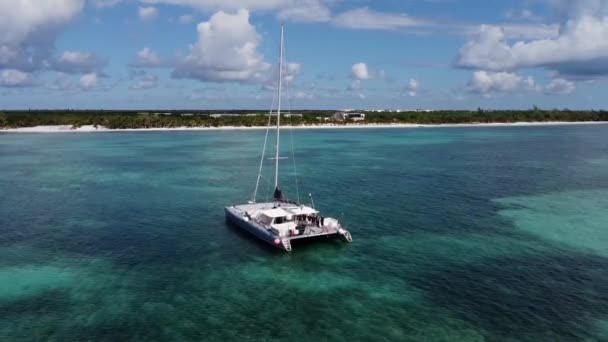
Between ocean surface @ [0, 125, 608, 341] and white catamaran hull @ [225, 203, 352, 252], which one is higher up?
A: white catamaran hull @ [225, 203, 352, 252]

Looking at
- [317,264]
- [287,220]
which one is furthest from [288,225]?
[317,264]

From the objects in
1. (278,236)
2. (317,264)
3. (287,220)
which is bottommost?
(317,264)

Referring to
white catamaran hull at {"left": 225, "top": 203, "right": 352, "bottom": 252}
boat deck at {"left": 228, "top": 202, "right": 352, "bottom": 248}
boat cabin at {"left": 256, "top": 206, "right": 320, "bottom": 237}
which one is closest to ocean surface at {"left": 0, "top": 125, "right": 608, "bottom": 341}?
white catamaran hull at {"left": 225, "top": 203, "right": 352, "bottom": 252}

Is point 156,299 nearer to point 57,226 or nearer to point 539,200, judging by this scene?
point 57,226

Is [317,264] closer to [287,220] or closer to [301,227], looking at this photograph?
[301,227]

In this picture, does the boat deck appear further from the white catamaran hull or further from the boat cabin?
the boat cabin

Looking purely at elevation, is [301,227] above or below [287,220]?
below

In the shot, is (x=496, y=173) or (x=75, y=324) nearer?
(x=75, y=324)

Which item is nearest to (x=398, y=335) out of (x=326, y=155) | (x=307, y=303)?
(x=307, y=303)
